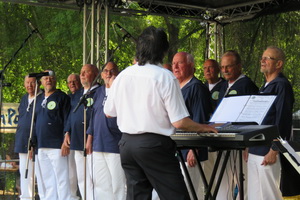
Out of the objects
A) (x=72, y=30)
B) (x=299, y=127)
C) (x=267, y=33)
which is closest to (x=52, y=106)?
(x=299, y=127)

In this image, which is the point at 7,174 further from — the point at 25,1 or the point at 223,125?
the point at 223,125

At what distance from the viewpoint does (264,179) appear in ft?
17.9

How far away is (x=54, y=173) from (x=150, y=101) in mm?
4311

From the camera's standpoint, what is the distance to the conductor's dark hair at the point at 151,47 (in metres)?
4.09

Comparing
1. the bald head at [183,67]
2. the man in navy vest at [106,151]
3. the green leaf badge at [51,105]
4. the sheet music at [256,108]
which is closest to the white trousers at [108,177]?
the man in navy vest at [106,151]

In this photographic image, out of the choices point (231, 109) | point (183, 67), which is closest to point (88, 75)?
point (183, 67)

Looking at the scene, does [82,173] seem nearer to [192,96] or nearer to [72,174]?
[72,174]

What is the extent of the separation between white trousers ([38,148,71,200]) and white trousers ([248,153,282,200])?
312 centimetres

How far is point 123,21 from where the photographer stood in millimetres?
16375

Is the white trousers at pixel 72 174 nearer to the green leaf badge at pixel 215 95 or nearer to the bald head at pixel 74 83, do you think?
the bald head at pixel 74 83

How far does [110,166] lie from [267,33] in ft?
21.8

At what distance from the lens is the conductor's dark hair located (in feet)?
13.4

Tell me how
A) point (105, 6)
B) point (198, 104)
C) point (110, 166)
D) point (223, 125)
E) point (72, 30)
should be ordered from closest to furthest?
1. point (223, 125)
2. point (198, 104)
3. point (110, 166)
4. point (105, 6)
5. point (72, 30)

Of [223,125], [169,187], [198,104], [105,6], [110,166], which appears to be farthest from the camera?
[105,6]
